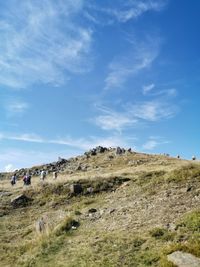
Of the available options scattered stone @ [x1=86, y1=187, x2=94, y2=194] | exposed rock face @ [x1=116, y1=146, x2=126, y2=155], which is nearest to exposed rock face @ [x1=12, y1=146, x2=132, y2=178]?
exposed rock face @ [x1=116, y1=146, x2=126, y2=155]

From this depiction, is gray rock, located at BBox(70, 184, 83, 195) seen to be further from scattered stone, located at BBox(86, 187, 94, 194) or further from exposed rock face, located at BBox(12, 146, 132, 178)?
exposed rock face, located at BBox(12, 146, 132, 178)

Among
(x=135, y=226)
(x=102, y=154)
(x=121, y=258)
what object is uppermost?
(x=102, y=154)

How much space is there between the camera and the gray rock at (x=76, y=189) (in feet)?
147

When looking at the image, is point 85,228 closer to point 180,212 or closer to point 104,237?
point 104,237

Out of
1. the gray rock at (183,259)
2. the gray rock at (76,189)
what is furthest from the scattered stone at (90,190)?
the gray rock at (183,259)

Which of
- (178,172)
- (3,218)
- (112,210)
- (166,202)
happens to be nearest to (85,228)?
(112,210)

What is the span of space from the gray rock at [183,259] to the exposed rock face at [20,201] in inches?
1103

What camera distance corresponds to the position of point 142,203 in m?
29.7

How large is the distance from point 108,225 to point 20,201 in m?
20.5

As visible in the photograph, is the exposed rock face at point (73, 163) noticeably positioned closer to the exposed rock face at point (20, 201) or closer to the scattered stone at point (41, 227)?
the exposed rock face at point (20, 201)

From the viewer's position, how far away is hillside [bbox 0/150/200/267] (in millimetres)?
21047

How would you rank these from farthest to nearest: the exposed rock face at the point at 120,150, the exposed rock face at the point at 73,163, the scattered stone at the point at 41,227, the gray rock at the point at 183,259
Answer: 1. the exposed rock face at the point at 120,150
2. the exposed rock face at the point at 73,163
3. the scattered stone at the point at 41,227
4. the gray rock at the point at 183,259

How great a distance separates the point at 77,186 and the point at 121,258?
2513cm

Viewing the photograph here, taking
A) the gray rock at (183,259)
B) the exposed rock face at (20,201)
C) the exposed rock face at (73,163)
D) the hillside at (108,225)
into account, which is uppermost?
the exposed rock face at (73,163)
